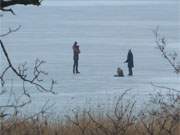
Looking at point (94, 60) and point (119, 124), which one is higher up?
point (94, 60)

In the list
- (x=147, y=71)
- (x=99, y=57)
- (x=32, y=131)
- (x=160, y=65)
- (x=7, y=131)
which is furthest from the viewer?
(x=99, y=57)

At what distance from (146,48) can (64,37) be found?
284 inches

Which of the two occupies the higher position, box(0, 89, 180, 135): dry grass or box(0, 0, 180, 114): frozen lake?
box(0, 0, 180, 114): frozen lake

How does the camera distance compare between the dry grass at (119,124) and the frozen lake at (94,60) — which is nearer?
the dry grass at (119,124)

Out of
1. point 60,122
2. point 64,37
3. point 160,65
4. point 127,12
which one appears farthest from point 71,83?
point 127,12

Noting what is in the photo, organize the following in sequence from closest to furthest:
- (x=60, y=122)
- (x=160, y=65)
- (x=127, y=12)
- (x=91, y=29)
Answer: (x=60, y=122)
(x=160, y=65)
(x=91, y=29)
(x=127, y=12)

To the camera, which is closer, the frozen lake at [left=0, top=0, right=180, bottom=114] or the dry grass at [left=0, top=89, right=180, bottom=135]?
the dry grass at [left=0, top=89, right=180, bottom=135]

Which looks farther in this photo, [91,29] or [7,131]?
[91,29]

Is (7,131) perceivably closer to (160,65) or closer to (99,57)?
(160,65)

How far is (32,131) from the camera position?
4777 millimetres

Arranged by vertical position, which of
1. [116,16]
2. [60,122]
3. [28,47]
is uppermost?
[116,16]

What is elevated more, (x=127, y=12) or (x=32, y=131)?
(x=127, y=12)

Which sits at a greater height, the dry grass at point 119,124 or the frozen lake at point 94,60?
the frozen lake at point 94,60

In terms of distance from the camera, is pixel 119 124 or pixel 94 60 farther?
pixel 94 60
